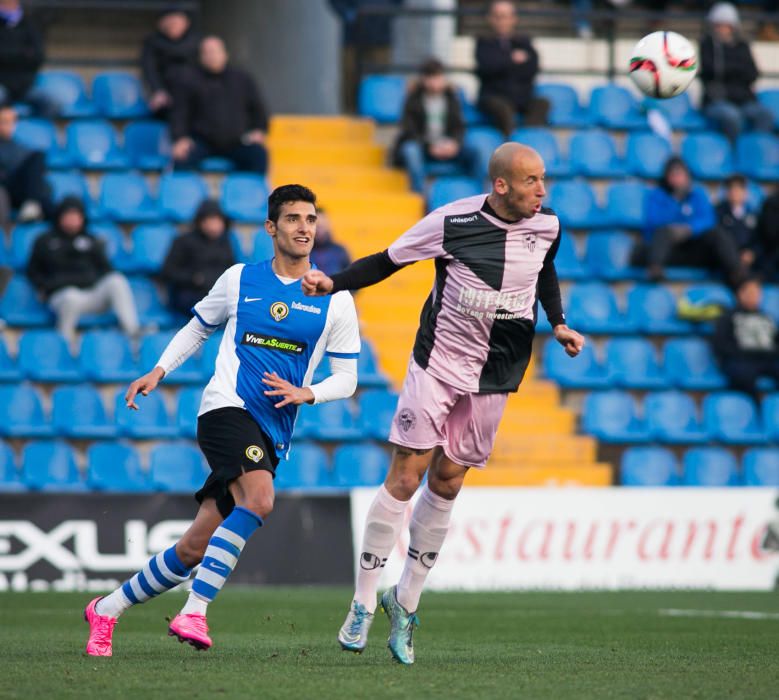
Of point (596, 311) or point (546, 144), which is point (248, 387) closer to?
point (596, 311)

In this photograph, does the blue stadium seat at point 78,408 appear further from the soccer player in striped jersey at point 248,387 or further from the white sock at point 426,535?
the white sock at point 426,535

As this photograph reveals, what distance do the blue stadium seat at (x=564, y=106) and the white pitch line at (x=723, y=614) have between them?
798 centimetres

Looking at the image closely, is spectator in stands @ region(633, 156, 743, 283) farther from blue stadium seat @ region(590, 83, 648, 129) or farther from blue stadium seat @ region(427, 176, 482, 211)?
blue stadium seat @ region(427, 176, 482, 211)

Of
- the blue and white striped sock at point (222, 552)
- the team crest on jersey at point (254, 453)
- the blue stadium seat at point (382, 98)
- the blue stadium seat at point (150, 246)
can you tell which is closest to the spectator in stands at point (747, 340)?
the blue stadium seat at point (382, 98)

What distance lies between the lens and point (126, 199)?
1540cm

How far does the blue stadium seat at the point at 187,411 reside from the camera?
13.5 meters

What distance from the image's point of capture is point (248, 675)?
604cm

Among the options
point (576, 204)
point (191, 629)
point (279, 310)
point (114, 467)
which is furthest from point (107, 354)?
point (191, 629)

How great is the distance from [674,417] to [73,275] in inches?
238

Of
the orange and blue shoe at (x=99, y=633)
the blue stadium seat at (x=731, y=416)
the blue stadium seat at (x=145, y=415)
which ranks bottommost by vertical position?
the blue stadium seat at (x=731, y=416)

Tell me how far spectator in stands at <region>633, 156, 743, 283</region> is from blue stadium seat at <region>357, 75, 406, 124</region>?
10.4 feet

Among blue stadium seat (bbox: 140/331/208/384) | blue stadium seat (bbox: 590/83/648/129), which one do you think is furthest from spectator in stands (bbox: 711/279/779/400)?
blue stadium seat (bbox: 140/331/208/384)

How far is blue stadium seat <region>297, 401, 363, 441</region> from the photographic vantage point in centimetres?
1377

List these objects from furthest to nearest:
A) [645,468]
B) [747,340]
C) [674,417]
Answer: [747,340] < [674,417] < [645,468]
